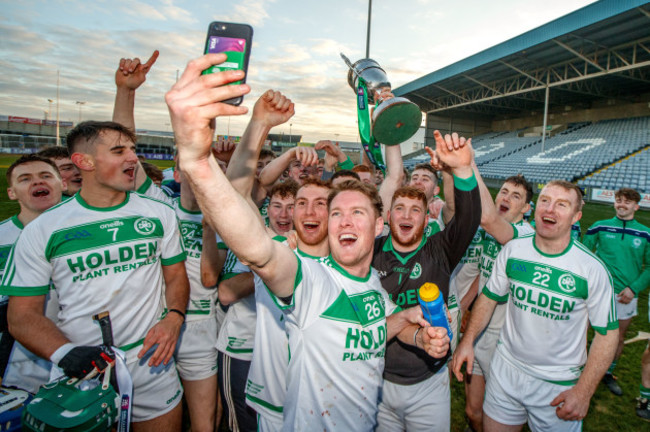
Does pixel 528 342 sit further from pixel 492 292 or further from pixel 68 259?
pixel 68 259

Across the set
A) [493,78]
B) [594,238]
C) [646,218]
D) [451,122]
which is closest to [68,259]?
[594,238]

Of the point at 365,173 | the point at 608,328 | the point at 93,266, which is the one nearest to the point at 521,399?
the point at 608,328

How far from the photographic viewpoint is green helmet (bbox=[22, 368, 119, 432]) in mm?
1638

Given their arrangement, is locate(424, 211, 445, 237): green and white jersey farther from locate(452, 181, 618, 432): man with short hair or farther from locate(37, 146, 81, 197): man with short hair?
locate(37, 146, 81, 197): man with short hair

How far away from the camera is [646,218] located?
15.0 metres

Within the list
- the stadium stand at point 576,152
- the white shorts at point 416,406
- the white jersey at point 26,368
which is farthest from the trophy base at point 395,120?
the stadium stand at point 576,152

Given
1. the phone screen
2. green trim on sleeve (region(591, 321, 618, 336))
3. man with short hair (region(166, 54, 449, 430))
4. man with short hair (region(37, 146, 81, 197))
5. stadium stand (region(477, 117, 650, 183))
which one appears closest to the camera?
man with short hair (region(166, 54, 449, 430))

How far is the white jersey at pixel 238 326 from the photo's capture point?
2.90 m

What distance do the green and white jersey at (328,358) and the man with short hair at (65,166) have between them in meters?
3.72

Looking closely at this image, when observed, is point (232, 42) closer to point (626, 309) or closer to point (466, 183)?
point (466, 183)

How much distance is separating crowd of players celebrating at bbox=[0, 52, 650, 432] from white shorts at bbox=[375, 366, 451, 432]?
0.01m

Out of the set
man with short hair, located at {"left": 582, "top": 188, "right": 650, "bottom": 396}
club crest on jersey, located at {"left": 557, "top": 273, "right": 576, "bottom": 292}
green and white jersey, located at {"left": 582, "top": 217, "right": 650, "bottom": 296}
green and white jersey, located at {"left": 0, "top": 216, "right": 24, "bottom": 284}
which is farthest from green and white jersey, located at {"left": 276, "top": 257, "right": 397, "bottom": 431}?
green and white jersey, located at {"left": 582, "top": 217, "right": 650, "bottom": 296}

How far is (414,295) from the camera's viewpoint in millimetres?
2824

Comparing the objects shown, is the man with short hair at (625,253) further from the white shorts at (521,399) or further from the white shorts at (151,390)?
the white shorts at (151,390)
